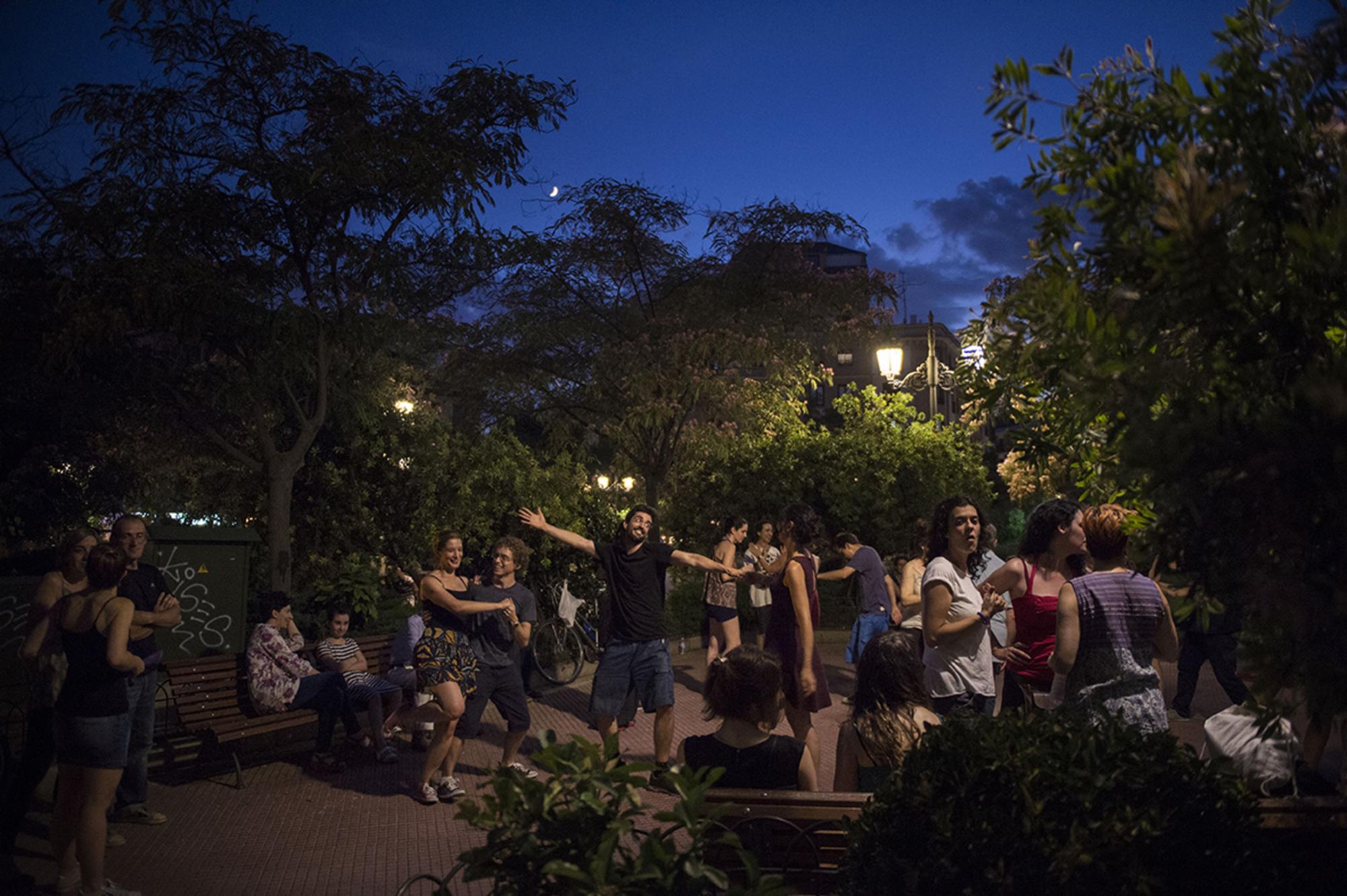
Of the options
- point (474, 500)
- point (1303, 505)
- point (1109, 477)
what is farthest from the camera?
point (474, 500)

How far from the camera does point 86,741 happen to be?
193 inches

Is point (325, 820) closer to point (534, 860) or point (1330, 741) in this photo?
point (534, 860)

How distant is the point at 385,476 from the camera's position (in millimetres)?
14859

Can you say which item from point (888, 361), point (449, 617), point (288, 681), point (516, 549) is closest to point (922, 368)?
point (888, 361)

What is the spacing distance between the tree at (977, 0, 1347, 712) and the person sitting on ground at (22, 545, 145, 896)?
14.3 ft

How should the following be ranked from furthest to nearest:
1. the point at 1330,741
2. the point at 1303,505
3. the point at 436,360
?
the point at 436,360 < the point at 1330,741 < the point at 1303,505

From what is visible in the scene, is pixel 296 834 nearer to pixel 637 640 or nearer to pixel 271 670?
pixel 271 670

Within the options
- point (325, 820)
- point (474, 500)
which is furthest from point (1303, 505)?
point (474, 500)

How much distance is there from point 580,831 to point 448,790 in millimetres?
4895

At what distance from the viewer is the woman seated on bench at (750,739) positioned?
4.20 metres

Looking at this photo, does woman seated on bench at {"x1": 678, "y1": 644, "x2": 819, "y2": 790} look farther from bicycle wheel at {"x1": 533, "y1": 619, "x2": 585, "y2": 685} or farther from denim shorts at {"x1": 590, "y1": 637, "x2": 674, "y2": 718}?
bicycle wheel at {"x1": 533, "y1": 619, "x2": 585, "y2": 685}

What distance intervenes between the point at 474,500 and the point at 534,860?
41.3ft

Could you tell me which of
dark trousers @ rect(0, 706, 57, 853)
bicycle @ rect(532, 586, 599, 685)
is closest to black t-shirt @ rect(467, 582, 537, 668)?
dark trousers @ rect(0, 706, 57, 853)

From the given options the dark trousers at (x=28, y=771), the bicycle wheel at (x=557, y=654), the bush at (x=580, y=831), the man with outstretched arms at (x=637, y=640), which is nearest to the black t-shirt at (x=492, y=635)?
→ the man with outstretched arms at (x=637, y=640)
